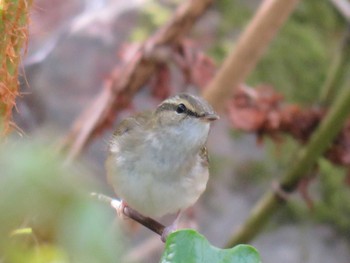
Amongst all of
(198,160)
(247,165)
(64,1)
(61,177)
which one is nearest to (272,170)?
(247,165)

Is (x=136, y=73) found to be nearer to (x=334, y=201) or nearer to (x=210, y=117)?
(x=210, y=117)

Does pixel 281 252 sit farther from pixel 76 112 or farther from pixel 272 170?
pixel 76 112

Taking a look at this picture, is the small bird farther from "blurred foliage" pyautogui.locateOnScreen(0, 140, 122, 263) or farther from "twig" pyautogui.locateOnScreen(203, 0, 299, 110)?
"blurred foliage" pyautogui.locateOnScreen(0, 140, 122, 263)

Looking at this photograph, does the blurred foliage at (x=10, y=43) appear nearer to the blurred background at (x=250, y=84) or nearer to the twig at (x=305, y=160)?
the twig at (x=305, y=160)

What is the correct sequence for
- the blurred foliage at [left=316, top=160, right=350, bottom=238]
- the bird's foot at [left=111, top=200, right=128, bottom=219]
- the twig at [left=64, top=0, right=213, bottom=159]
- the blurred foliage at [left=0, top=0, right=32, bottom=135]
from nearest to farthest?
1. the blurred foliage at [left=0, top=0, right=32, bottom=135]
2. the bird's foot at [left=111, top=200, right=128, bottom=219]
3. the twig at [left=64, top=0, right=213, bottom=159]
4. the blurred foliage at [left=316, top=160, right=350, bottom=238]

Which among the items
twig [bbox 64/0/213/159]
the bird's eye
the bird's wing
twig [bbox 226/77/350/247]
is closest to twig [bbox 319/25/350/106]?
twig [bbox 226/77/350/247]

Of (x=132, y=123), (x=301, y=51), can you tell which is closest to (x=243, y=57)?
(x=132, y=123)

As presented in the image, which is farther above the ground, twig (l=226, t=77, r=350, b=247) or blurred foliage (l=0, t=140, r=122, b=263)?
blurred foliage (l=0, t=140, r=122, b=263)
